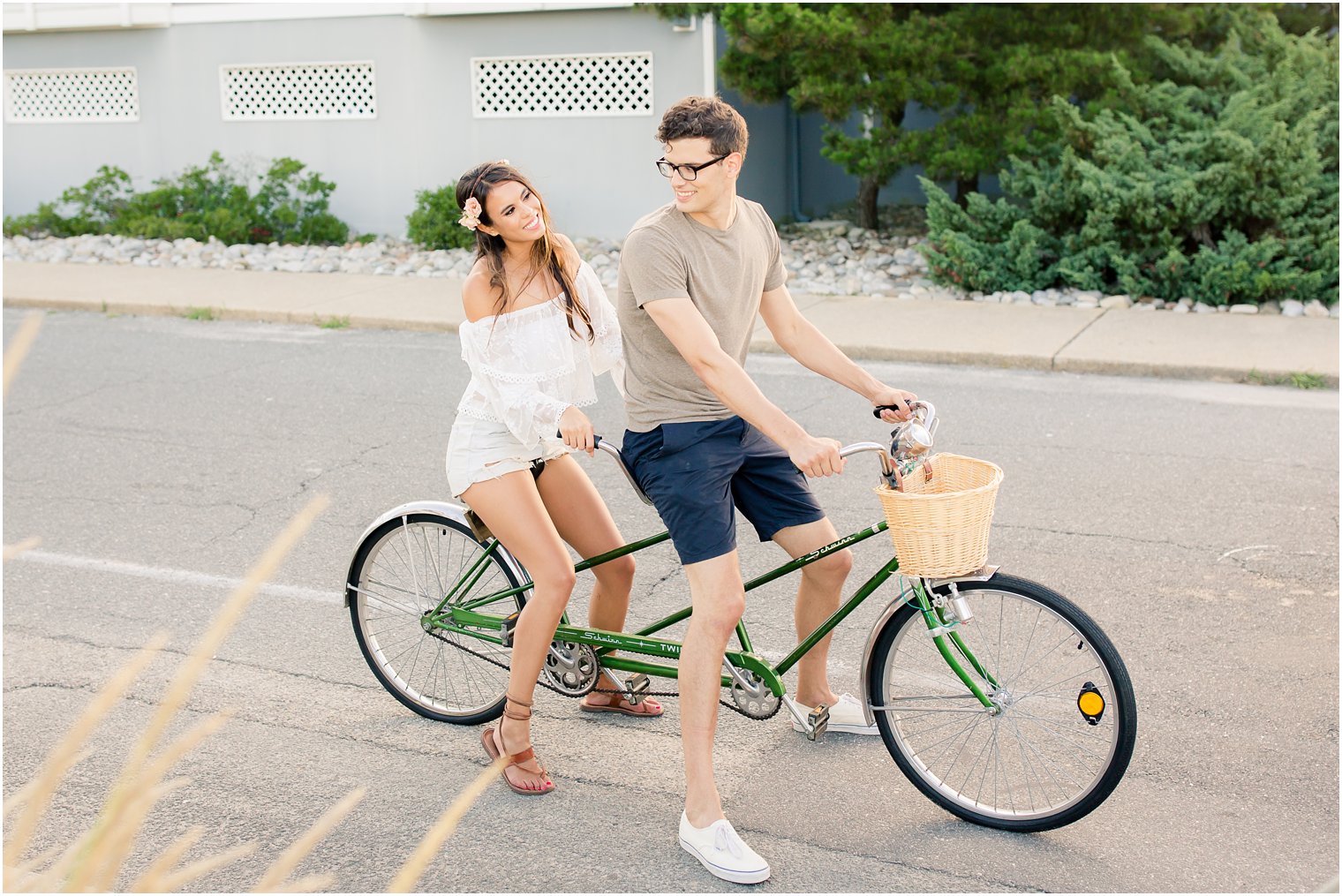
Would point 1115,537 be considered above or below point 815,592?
below

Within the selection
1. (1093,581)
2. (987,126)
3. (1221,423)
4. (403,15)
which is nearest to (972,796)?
(1093,581)

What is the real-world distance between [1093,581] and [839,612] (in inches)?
78.6

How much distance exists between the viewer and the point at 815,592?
394cm

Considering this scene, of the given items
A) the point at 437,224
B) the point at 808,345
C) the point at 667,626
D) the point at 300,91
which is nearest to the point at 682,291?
the point at 808,345

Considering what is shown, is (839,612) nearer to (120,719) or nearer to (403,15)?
(120,719)

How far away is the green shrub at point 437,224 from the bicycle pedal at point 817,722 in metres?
11.3

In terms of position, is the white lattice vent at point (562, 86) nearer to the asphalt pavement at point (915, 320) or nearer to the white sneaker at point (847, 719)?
the asphalt pavement at point (915, 320)

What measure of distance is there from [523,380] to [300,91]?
1355cm

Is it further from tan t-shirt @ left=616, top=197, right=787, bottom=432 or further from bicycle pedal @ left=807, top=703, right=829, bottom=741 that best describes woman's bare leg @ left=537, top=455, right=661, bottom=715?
bicycle pedal @ left=807, top=703, right=829, bottom=741

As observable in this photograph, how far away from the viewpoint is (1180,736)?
13.5 ft

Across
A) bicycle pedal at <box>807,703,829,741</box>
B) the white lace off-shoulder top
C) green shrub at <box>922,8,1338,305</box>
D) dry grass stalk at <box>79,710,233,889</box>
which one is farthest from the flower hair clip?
green shrub at <box>922,8,1338,305</box>

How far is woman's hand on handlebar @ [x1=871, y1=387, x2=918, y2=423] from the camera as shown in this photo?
12.1ft

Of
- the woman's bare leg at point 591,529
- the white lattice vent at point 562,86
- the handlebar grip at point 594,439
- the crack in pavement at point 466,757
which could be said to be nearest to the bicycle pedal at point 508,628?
the woman's bare leg at point 591,529

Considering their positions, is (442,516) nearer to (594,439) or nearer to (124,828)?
(594,439)
